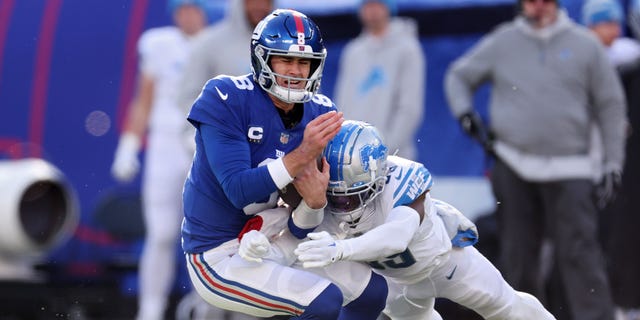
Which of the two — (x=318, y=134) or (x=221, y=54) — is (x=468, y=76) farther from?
→ (x=318, y=134)

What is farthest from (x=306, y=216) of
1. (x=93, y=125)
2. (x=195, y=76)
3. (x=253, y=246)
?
(x=93, y=125)

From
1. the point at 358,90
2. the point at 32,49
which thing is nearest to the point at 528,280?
the point at 358,90

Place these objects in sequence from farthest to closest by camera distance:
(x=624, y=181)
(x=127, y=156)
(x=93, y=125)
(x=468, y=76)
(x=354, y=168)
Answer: (x=93, y=125), (x=127, y=156), (x=624, y=181), (x=468, y=76), (x=354, y=168)

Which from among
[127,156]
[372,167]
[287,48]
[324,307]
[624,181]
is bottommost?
[624,181]

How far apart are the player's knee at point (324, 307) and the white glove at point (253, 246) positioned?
10.0 inches

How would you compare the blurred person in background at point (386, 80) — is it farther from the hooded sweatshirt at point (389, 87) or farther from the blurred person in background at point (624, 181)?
the blurred person in background at point (624, 181)

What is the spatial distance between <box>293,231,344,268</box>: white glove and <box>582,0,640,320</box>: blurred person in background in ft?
12.0

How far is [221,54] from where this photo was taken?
7.57m

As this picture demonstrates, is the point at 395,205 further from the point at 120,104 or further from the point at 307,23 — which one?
the point at 120,104

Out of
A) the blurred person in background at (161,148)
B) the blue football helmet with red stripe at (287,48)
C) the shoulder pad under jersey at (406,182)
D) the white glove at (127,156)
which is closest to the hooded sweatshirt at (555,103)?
Answer: the blurred person in background at (161,148)

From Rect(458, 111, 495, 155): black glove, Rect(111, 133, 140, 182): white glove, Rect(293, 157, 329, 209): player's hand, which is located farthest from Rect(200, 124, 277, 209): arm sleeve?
Rect(111, 133, 140, 182): white glove

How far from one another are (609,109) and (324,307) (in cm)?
301

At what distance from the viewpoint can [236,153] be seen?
4.64 meters

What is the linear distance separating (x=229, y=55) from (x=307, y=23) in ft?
8.93
